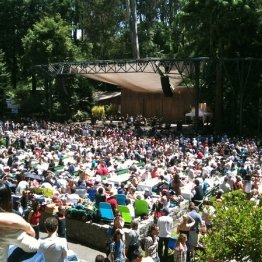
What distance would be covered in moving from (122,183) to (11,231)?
12.9 meters

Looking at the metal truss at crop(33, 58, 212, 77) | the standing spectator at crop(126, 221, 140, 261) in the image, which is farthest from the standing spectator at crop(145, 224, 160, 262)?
the metal truss at crop(33, 58, 212, 77)

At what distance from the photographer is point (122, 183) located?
15.4 metres

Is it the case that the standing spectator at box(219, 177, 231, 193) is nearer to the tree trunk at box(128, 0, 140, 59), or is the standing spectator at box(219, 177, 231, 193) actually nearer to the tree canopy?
the tree canopy

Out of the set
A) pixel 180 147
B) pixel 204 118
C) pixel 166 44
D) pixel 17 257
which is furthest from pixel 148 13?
pixel 17 257

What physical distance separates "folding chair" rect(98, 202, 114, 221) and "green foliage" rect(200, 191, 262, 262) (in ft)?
18.4

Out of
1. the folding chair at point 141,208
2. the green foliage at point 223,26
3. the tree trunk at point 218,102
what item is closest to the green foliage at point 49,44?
the green foliage at point 223,26

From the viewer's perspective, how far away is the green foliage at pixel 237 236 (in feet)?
16.9

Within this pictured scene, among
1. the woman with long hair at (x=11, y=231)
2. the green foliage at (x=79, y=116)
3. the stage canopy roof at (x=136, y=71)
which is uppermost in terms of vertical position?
the stage canopy roof at (x=136, y=71)

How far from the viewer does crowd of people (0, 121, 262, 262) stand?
6383 millimetres

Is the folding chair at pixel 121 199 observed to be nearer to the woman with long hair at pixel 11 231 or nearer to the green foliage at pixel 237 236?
the green foliage at pixel 237 236

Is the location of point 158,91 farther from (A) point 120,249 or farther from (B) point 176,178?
(A) point 120,249

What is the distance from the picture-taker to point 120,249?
8.21m

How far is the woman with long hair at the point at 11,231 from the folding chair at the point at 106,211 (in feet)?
28.2

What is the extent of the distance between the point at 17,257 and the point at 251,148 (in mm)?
20362
